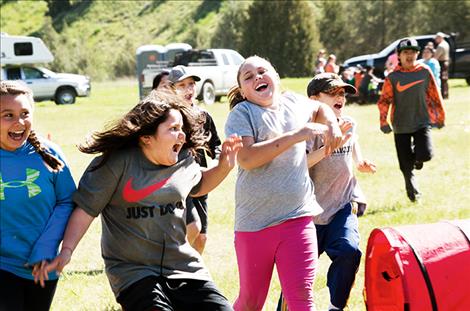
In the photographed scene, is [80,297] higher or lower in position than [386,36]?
higher

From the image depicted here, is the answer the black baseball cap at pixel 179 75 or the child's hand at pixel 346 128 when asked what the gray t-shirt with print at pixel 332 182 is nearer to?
the child's hand at pixel 346 128

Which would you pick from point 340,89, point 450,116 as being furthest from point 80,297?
point 450,116

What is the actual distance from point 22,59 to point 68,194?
35166 mm

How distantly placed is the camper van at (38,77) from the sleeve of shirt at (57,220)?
3022cm

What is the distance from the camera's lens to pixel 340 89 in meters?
5.20

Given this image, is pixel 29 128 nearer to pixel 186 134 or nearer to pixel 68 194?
pixel 68 194

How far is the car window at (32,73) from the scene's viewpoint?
110 ft

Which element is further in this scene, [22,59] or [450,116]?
A: [22,59]

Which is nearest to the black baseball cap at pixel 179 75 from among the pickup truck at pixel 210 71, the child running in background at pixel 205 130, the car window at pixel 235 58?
the child running in background at pixel 205 130

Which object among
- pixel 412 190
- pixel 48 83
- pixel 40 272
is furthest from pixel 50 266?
pixel 48 83

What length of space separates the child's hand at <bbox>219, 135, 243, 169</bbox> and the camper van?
98.9 feet

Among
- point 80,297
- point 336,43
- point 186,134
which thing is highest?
point 186,134

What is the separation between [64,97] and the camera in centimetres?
3397

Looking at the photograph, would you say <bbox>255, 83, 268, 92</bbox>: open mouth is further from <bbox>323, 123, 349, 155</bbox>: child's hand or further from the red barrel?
the red barrel
